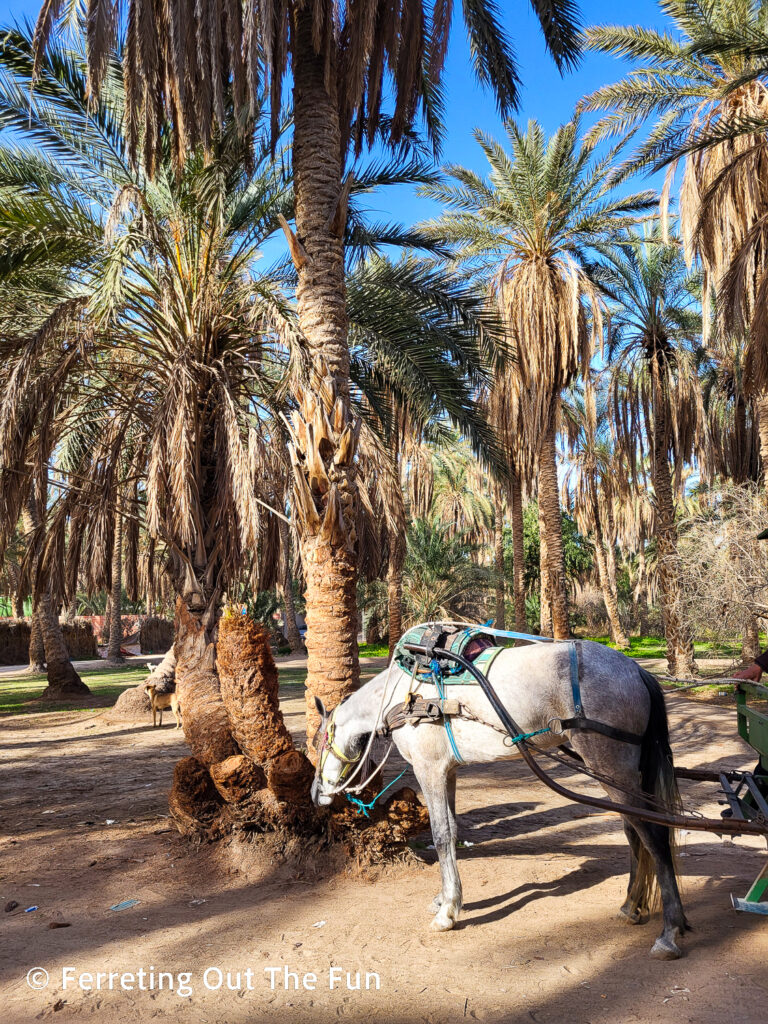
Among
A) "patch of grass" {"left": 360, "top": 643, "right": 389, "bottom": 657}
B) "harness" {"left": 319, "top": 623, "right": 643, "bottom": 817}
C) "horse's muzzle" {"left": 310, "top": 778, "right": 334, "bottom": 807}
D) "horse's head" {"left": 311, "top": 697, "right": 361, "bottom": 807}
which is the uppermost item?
"harness" {"left": 319, "top": 623, "right": 643, "bottom": 817}

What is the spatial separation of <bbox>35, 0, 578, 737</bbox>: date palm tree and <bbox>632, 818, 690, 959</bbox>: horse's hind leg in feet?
10.2

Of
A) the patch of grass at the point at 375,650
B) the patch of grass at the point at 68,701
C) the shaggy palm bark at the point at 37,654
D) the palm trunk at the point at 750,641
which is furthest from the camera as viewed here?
the patch of grass at the point at 375,650

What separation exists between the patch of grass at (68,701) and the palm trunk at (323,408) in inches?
442

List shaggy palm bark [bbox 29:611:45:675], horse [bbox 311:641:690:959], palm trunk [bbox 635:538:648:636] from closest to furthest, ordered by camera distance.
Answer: horse [bbox 311:641:690:959]
shaggy palm bark [bbox 29:611:45:675]
palm trunk [bbox 635:538:648:636]

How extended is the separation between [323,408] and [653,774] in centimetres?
401

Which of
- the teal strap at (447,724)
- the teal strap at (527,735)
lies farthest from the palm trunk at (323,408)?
the teal strap at (527,735)

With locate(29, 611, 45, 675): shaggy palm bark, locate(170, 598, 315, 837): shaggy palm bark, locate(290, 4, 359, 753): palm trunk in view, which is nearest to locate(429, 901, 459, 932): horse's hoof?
locate(170, 598, 315, 837): shaggy palm bark

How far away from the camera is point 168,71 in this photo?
769 cm

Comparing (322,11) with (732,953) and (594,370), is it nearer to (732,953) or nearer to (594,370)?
(732,953)

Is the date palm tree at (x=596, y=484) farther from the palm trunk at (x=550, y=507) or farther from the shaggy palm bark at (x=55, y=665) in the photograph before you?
the shaggy palm bark at (x=55, y=665)

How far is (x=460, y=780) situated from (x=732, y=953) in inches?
205

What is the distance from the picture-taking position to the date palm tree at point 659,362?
18.5 metres

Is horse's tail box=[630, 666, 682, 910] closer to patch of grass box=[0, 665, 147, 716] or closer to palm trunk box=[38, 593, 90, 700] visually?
patch of grass box=[0, 665, 147, 716]

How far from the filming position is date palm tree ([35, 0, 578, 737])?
6719 millimetres
